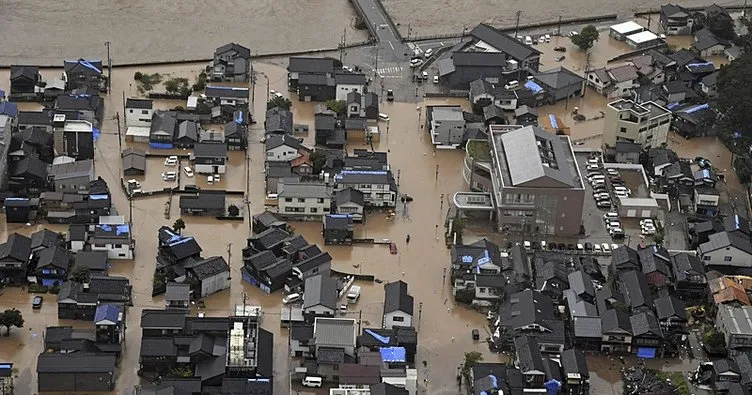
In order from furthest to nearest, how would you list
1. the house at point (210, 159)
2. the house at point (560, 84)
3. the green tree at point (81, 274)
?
the house at point (560, 84)
the house at point (210, 159)
the green tree at point (81, 274)

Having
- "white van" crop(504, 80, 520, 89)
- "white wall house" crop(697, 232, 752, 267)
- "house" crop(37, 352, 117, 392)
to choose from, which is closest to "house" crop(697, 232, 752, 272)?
"white wall house" crop(697, 232, 752, 267)

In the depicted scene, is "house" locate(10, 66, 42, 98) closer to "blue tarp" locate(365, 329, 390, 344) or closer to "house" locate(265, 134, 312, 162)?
"house" locate(265, 134, 312, 162)

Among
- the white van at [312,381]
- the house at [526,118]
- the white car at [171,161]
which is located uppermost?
the house at [526,118]

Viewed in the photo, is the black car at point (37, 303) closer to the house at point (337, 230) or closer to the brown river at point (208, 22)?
the house at point (337, 230)

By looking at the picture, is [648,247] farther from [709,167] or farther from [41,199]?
[41,199]

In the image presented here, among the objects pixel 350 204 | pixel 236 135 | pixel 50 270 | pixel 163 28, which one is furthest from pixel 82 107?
pixel 350 204

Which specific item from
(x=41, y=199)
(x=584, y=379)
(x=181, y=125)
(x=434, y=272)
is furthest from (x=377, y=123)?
(x=584, y=379)

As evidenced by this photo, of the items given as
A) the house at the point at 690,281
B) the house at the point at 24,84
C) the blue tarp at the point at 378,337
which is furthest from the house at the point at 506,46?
the blue tarp at the point at 378,337
